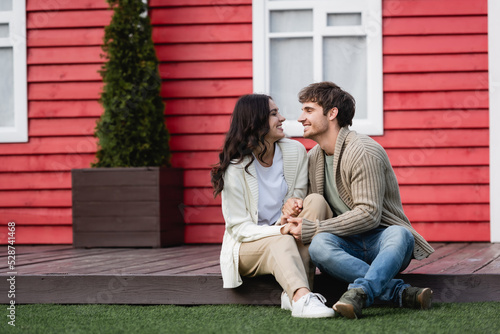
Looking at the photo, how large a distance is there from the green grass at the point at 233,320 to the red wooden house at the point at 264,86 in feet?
7.06

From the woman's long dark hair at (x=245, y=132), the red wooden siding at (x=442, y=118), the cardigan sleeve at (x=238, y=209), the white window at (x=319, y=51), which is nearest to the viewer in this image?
the cardigan sleeve at (x=238, y=209)

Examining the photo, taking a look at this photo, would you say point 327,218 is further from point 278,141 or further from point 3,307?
point 3,307

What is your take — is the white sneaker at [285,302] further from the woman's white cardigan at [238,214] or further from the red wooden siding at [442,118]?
the red wooden siding at [442,118]

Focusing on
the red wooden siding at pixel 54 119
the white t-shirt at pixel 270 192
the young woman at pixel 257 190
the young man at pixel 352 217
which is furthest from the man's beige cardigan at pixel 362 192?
the red wooden siding at pixel 54 119

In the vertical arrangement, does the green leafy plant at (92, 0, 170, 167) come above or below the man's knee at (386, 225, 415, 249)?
above

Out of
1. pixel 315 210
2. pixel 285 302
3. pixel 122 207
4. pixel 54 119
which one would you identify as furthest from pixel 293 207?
pixel 54 119

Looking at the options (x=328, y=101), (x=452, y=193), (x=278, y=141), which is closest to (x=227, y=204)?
(x=278, y=141)

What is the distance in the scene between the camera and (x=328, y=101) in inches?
133

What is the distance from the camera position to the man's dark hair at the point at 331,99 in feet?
11.1

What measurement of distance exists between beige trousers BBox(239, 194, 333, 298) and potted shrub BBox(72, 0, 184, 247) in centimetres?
195

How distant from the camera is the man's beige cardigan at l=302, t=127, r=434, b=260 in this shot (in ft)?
10.1

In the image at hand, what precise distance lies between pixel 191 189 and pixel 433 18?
2.32 m

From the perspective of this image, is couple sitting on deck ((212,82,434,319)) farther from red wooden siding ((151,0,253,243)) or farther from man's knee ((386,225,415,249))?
red wooden siding ((151,0,253,243))

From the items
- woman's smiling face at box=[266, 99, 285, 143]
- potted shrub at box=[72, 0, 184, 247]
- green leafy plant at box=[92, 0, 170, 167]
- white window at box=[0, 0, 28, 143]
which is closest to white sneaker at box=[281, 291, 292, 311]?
woman's smiling face at box=[266, 99, 285, 143]
